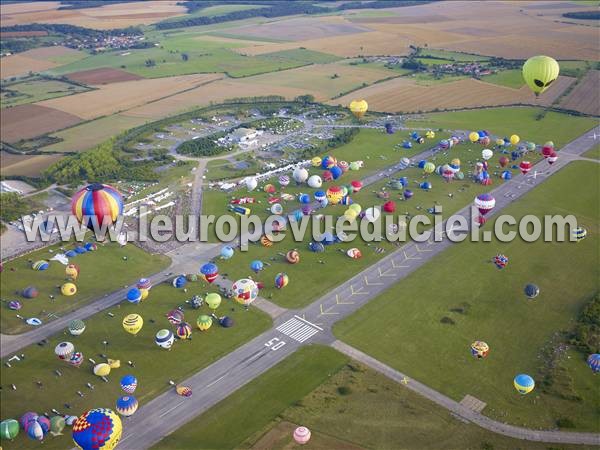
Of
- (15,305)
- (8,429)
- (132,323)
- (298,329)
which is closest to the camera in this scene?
(8,429)

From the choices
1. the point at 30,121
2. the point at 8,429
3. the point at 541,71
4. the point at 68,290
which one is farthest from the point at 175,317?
the point at 30,121

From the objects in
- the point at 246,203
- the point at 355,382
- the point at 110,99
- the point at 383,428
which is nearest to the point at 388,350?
the point at 355,382

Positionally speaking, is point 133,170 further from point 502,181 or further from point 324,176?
point 502,181

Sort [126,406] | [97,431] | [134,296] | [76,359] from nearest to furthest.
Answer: [97,431]
[126,406]
[76,359]
[134,296]

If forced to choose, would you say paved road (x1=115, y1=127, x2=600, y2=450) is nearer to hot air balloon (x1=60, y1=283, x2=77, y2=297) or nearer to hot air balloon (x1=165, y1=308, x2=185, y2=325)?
hot air balloon (x1=165, y1=308, x2=185, y2=325)

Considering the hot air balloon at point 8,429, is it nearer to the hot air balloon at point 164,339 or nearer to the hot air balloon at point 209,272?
the hot air balloon at point 164,339

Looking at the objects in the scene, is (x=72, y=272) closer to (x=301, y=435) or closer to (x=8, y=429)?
(x=8, y=429)

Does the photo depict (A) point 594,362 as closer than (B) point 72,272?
Yes
